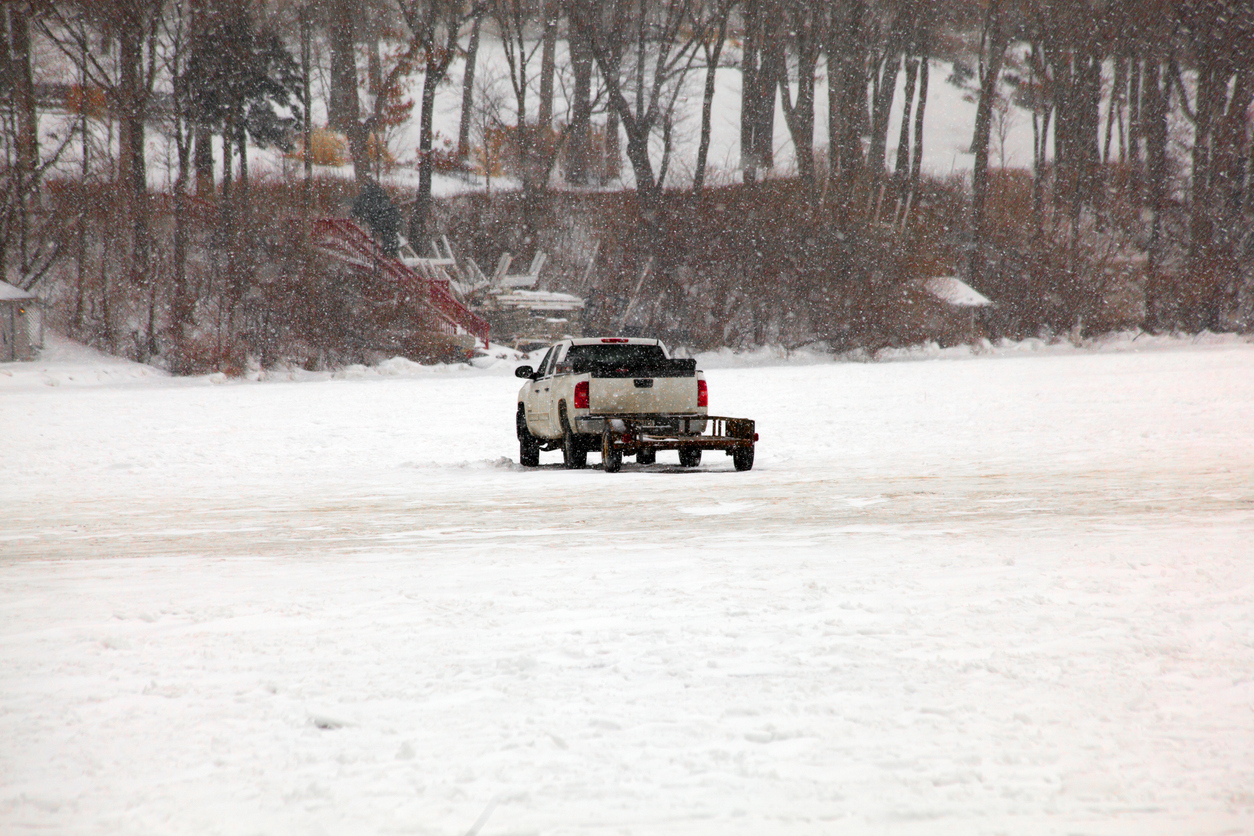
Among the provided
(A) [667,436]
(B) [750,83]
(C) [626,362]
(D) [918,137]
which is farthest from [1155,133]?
(A) [667,436]

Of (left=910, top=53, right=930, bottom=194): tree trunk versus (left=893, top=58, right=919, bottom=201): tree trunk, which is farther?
Answer: (left=893, top=58, right=919, bottom=201): tree trunk

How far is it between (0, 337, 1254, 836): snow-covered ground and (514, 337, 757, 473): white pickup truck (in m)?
1.11

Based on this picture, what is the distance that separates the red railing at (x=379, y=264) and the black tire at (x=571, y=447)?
94.8 feet

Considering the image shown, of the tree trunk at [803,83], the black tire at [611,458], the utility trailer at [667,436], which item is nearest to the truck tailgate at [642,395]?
the utility trailer at [667,436]

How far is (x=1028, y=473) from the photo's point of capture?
13.2 metres

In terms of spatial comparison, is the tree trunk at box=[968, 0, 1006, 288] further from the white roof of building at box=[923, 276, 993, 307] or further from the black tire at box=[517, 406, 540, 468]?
the black tire at box=[517, 406, 540, 468]

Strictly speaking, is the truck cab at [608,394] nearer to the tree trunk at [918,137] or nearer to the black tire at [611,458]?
the black tire at [611,458]

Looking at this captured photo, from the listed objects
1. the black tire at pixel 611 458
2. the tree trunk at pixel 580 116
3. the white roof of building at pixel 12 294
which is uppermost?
the tree trunk at pixel 580 116

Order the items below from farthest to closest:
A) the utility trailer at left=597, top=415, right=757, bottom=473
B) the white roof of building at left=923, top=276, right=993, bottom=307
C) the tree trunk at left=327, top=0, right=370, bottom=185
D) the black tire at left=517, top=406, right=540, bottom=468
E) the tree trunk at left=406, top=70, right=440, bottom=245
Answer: the tree trunk at left=327, top=0, right=370, bottom=185 → the tree trunk at left=406, top=70, right=440, bottom=245 → the white roof of building at left=923, top=276, right=993, bottom=307 → the black tire at left=517, top=406, right=540, bottom=468 → the utility trailer at left=597, top=415, right=757, bottom=473

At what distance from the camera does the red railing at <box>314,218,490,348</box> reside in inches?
1732

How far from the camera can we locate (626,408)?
15.1 m

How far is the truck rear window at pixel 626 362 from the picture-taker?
49.9ft

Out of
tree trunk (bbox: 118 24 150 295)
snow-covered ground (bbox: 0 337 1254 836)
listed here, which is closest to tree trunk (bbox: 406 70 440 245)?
tree trunk (bbox: 118 24 150 295)

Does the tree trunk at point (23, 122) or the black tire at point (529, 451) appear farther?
the tree trunk at point (23, 122)
